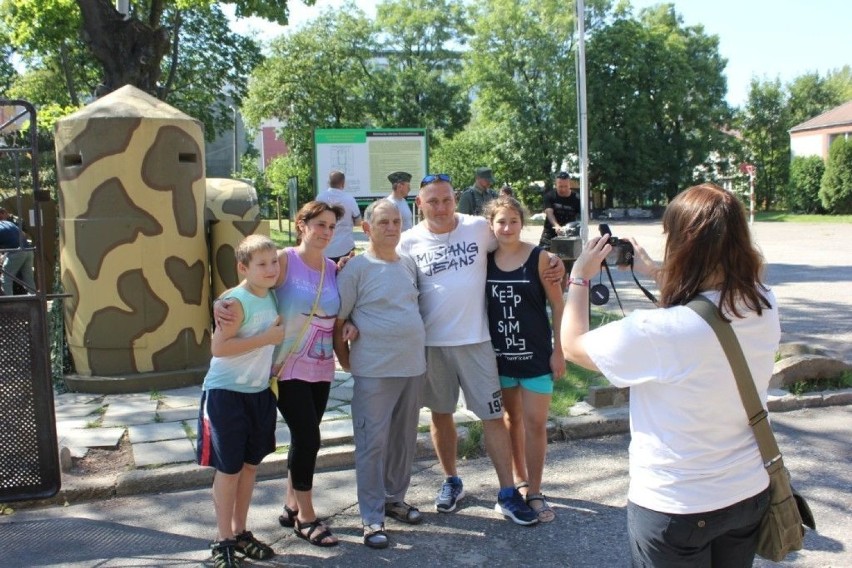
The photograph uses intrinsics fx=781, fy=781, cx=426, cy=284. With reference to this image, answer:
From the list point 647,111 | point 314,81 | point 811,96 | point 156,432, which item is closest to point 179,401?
point 156,432

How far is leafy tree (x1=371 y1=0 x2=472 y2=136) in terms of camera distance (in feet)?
136

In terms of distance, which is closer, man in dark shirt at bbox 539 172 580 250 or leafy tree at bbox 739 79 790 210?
man in dark shirt at bbox 539 172 580 250

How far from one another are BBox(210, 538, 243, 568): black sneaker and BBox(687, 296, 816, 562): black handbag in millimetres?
2449

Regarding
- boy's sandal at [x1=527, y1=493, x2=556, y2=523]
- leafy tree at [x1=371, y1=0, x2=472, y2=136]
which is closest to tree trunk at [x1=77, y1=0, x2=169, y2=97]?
boy's sandal at [x1=527, y1=493, x2=556, y2=523]

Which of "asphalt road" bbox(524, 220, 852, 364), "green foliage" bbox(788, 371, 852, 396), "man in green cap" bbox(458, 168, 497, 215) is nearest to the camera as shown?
"green foliage" bbox(788, 371, 852, 396)

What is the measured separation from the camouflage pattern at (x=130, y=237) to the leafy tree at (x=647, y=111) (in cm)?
3677

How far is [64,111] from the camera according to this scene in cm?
1619

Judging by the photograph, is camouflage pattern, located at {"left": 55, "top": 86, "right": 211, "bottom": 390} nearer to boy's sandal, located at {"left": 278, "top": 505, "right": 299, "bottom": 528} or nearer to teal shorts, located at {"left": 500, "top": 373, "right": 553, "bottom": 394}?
boy's sandal, located at {"left": 278, "top": 505, "right": 299, "bottom": 528}

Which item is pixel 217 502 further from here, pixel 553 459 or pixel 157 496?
pixel 553 459

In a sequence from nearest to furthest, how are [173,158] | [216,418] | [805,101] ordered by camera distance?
[216,418]
[173,158]
[805,101]

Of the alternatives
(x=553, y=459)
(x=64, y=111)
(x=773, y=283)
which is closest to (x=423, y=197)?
(x=553, y=459)

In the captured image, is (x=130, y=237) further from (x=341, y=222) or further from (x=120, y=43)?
(x=120, y=43)

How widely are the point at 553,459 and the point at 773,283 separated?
9.67 m

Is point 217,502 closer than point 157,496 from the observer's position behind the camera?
Yes
